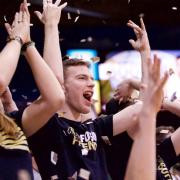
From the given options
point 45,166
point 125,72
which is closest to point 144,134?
point 45,166

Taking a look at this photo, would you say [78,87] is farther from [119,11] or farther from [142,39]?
[119,11]

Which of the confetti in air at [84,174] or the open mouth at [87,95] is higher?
the open mouth at [87,95]

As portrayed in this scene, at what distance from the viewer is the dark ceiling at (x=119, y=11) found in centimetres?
489

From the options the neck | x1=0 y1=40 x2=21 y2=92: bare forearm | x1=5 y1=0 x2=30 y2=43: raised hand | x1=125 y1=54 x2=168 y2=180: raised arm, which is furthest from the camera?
the neck

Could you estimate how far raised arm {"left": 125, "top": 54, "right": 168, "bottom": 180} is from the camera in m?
1.22

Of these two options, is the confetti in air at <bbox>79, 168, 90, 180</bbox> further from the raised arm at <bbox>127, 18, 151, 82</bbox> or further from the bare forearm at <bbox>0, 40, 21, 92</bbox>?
the raised arm at <bbox>127, 18, 151, 82</bbox>

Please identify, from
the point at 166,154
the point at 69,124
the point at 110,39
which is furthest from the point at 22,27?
the point at 110,39

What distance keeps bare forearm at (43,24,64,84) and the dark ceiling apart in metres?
2.70

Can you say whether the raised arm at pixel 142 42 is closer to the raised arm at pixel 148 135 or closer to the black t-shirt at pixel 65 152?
the black t-shirt at pixel 65 152

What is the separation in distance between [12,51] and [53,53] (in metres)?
0.25

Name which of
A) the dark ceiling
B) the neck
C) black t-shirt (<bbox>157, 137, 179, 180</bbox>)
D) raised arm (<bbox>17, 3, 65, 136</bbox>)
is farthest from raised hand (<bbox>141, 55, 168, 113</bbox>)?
the dark ceiling

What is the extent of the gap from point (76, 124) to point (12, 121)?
39 cm

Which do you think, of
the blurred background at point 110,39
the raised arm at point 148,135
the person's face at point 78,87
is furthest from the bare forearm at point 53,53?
the blurred background at point 110,39

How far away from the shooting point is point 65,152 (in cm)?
177
